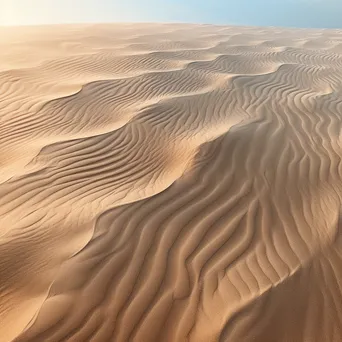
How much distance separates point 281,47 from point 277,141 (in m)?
8.31

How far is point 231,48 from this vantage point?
11.8 metres

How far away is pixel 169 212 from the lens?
12.2ft

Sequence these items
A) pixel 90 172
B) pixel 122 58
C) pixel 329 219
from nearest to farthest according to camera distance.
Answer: pixel 329 219 → pixel 90 172 → pixel 122 58

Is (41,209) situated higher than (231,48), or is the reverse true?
(231,48)

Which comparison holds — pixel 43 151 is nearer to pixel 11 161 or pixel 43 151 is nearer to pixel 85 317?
pixel 11 161

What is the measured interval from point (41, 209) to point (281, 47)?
10.5 metres

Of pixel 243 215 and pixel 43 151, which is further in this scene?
pixel 43 151

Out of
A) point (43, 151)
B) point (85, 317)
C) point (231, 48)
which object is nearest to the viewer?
point (85, 317)

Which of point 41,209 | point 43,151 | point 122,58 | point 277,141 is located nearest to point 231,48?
point 122,58

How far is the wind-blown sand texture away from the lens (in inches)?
108

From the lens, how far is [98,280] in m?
2.96

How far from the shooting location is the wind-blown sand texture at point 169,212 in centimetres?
275

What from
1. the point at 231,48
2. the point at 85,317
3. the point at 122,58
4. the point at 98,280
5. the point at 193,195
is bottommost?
the point at 85,317

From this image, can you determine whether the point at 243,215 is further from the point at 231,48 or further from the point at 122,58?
the point at 231,48
